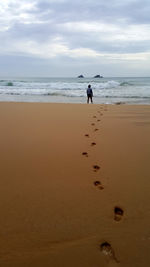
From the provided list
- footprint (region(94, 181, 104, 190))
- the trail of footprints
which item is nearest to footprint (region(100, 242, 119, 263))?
the trail of footprints

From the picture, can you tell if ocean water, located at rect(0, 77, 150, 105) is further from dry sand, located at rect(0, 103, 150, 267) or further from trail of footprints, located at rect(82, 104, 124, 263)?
trail of footprints, located at rect(82, 104, 124, 263)

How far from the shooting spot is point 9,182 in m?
2.37

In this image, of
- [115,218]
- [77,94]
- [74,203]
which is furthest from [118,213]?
[77,94]

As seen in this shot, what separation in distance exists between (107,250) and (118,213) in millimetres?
424

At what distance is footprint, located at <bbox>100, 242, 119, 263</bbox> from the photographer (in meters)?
1.49

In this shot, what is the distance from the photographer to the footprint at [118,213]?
6.08ft

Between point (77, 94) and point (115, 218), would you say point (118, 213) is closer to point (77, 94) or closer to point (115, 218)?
point (115, 218)

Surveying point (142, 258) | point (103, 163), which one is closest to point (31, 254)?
point (142, 258)

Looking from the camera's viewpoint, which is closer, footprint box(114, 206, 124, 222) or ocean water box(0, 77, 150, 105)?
footprint box(114, 206, 124, 222)

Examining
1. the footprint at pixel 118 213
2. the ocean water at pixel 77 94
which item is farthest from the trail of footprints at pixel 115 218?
the ocean water at pixel 77 94

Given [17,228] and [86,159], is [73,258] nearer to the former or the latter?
[17,228]

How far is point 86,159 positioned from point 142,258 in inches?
67.3

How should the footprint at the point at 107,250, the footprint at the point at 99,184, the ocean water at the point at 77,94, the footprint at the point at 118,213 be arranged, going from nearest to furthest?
the footprint at the point at 107,250
the footprint at the point at 118,213
the footprint at the point at 99,184
the ocean water at the point at 77,94

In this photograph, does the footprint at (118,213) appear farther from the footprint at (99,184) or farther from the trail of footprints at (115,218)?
the footprint at (99,184)
